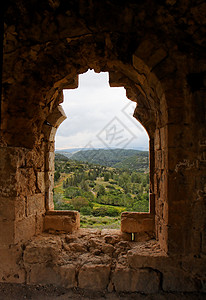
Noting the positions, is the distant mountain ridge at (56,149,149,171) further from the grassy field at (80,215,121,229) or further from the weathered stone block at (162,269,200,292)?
the weathered stone block at (162,269,200,292)

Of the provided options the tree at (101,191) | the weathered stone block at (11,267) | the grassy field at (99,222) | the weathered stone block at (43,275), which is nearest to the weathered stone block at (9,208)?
the weathered stone block at (11,267)

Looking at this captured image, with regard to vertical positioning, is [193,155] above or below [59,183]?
above

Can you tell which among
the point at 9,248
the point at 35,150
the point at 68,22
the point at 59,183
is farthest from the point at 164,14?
the point at 59,183

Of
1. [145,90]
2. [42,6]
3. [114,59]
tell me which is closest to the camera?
[42,6]

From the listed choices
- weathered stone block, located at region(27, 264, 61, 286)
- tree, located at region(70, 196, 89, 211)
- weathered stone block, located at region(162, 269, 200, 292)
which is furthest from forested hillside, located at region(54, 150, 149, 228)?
weathered stone block, located at region(162, 269, 200, 292)

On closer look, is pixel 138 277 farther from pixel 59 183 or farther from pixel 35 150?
pixel 59 183

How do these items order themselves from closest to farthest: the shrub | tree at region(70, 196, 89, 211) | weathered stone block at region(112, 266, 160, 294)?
weathered stone block at region(112, 266, 160, 294)
the shrub
tree at region(70, 196, 89, 211)

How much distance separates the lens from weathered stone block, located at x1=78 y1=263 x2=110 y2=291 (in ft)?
11.1

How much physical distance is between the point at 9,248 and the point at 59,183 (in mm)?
5148

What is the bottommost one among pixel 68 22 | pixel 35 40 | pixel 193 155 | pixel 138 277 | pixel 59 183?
pixel 138 277

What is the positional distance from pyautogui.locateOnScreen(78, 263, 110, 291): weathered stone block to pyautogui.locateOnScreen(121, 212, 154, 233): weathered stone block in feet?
3.20

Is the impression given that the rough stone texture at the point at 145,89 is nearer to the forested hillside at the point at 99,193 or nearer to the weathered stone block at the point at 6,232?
the weathered stone block at the point at 6,232

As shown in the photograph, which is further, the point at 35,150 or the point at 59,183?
the point at 59,183

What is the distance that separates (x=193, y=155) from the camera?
3.24 metres
